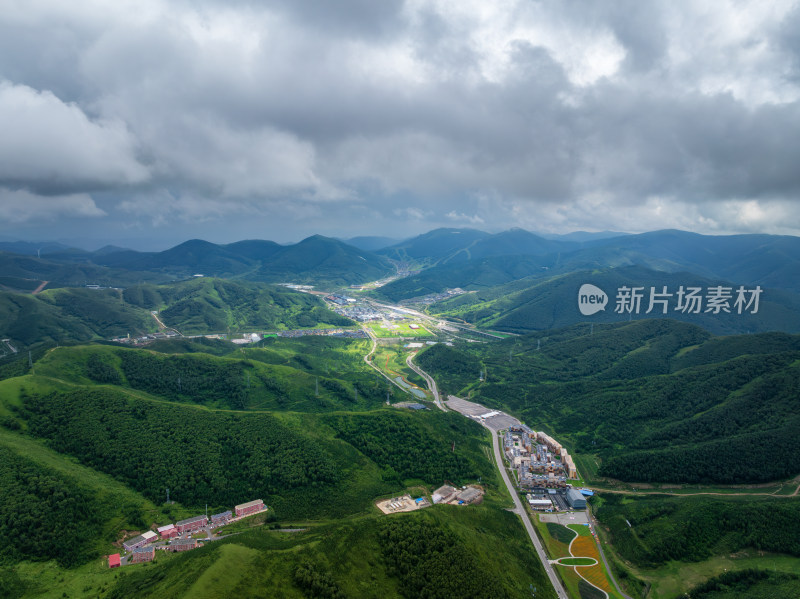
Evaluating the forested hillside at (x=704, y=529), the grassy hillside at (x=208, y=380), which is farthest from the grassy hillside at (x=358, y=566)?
the grassy hillside at (x=208, y=380)

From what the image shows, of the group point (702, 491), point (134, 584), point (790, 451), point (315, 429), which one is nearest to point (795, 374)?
point (790, 451)

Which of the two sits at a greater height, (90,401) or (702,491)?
(90,401)

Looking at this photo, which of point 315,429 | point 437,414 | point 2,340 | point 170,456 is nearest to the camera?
point 170,456

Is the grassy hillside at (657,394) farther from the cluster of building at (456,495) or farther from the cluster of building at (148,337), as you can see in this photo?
the cluster of building at (148,337)

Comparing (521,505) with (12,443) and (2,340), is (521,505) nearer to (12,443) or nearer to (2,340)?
(12,443)

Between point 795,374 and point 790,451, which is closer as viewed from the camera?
point 790,451

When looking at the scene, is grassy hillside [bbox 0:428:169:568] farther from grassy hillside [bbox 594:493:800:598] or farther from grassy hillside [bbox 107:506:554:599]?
grassy hillside [bbox 594:493:800:598]

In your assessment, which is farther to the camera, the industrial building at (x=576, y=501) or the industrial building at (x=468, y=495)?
the industrial building at (x=576, y=501)
